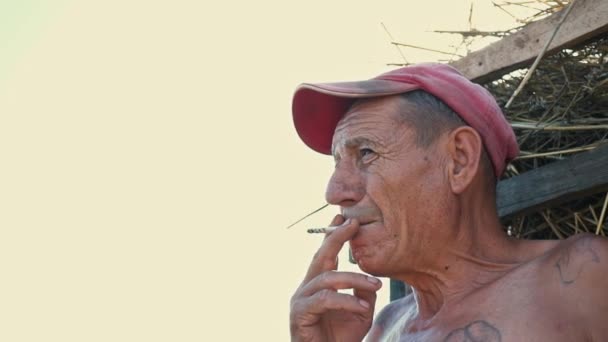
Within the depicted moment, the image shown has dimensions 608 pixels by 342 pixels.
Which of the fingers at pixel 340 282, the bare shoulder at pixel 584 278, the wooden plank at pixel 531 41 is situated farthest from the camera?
the wooden plank at pixel 531 41

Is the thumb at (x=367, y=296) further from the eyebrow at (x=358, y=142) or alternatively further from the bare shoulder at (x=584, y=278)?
the bare shoulder at (x=584, y=278)

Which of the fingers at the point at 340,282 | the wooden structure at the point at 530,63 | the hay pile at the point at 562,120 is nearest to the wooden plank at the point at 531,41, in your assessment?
the wooden structure at the point at 530,63

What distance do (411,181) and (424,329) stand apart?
46 centimetres

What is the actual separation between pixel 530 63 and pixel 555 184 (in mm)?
398

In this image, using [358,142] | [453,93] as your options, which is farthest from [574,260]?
[358,142]

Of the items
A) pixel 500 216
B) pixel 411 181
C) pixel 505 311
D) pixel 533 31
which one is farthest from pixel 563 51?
pixel 505 311

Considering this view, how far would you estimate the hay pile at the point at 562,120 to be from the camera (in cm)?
357

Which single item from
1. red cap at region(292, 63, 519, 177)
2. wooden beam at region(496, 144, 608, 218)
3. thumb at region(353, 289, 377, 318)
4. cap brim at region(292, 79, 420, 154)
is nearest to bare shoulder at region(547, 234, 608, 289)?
wooden beam at region(496, 144, 608, 218)

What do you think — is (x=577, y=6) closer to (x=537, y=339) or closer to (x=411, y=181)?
(x=411, y=181)

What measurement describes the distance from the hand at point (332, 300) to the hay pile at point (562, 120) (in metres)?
0.77

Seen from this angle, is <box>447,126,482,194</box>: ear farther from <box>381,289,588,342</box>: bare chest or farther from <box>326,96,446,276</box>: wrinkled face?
<box>381,289,588,342</box>: bare chest

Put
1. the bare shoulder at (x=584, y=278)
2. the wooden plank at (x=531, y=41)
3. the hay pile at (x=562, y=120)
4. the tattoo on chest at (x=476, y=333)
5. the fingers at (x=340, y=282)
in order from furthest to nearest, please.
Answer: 1. the hay pile at (x=562, y=120)
2. the wooden plank at (x=531, y=41)
3. the fingers at (x=340, y=282)
4. the tattoo on chest at (x=476, y=333)
5. the bare shoulder at (x=584, y=278)

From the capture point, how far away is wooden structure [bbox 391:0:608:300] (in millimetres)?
3227

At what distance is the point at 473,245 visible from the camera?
3.25 meters
